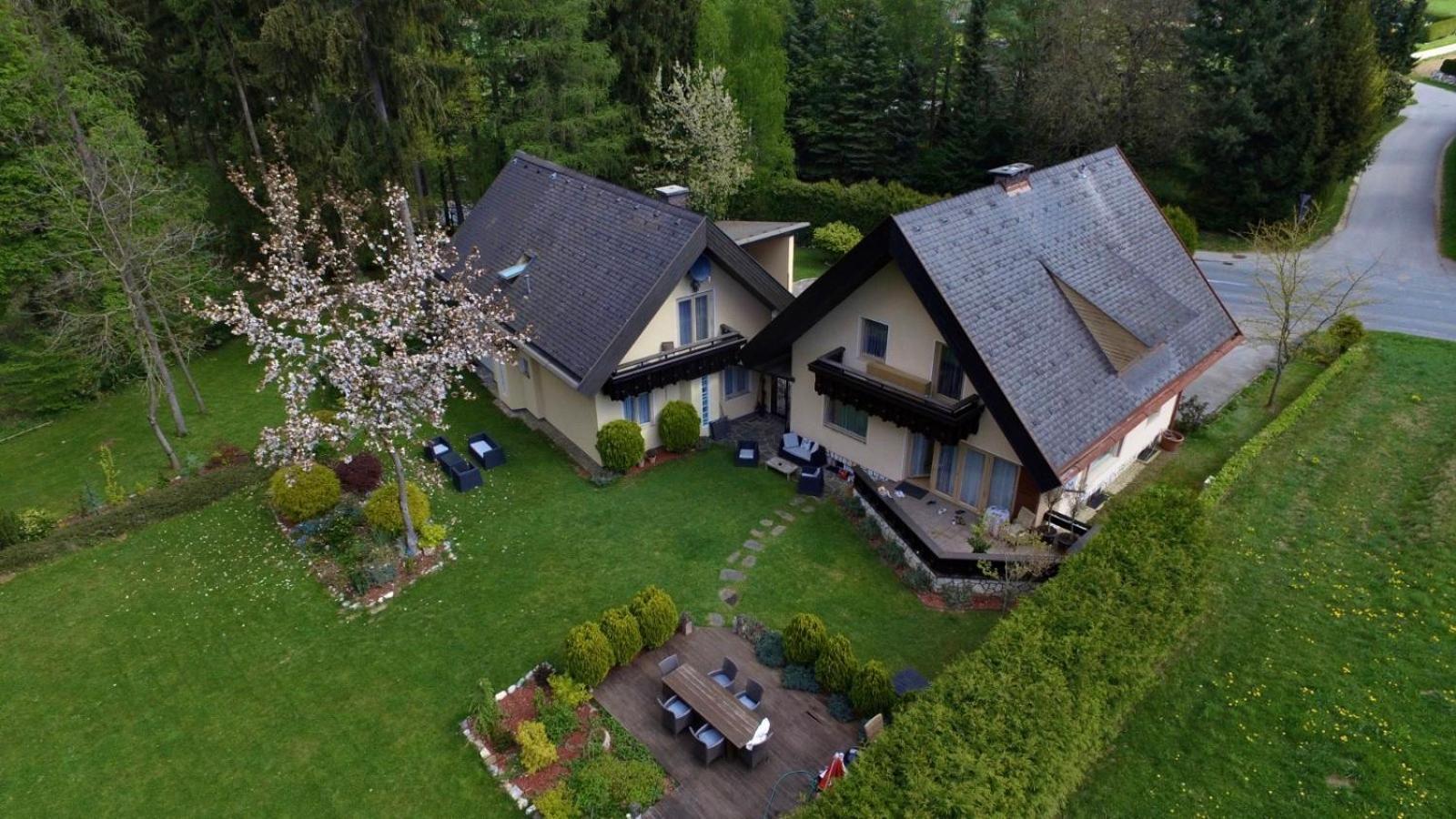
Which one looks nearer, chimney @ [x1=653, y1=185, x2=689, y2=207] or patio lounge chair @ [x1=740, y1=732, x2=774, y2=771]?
patio lounge chair @ [x1=740, y1=732, x2=774, y2=771]

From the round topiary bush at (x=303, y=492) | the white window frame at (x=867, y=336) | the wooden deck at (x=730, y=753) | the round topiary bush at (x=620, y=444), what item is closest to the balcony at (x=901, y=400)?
the white window frame at (x=867, y=336)

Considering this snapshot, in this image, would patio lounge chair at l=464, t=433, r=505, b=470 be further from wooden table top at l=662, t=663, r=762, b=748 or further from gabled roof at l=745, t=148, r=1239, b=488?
wooden table top at l=662, t=663, r=762, b=748

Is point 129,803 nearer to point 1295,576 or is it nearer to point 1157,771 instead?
point 1157,771

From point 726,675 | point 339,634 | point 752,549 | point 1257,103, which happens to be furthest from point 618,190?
point 1257,103

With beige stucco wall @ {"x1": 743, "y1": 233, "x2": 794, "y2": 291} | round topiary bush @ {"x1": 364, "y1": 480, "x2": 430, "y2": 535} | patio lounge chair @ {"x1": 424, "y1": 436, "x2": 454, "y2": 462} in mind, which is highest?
beige stucco wall @ {"x1": 743, "y1": 233, "x2": 794, "y2": 291}

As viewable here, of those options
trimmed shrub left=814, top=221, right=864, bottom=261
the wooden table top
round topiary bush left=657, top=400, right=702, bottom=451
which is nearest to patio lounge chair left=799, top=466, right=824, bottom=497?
round topiary bush left=657, top=400, right=702, bottom=451

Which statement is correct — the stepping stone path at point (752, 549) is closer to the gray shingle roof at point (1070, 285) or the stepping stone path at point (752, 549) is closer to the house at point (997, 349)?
the house at point (997, 349)

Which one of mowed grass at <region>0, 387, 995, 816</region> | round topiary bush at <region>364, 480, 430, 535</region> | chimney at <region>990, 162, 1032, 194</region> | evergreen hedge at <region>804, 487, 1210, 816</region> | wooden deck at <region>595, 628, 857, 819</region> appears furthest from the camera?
chimney at <region>990, 162, 1032, 194</region>

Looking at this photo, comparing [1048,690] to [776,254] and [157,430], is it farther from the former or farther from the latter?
[157,430]

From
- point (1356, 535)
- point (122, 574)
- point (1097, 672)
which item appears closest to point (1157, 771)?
point (1097, 672)
